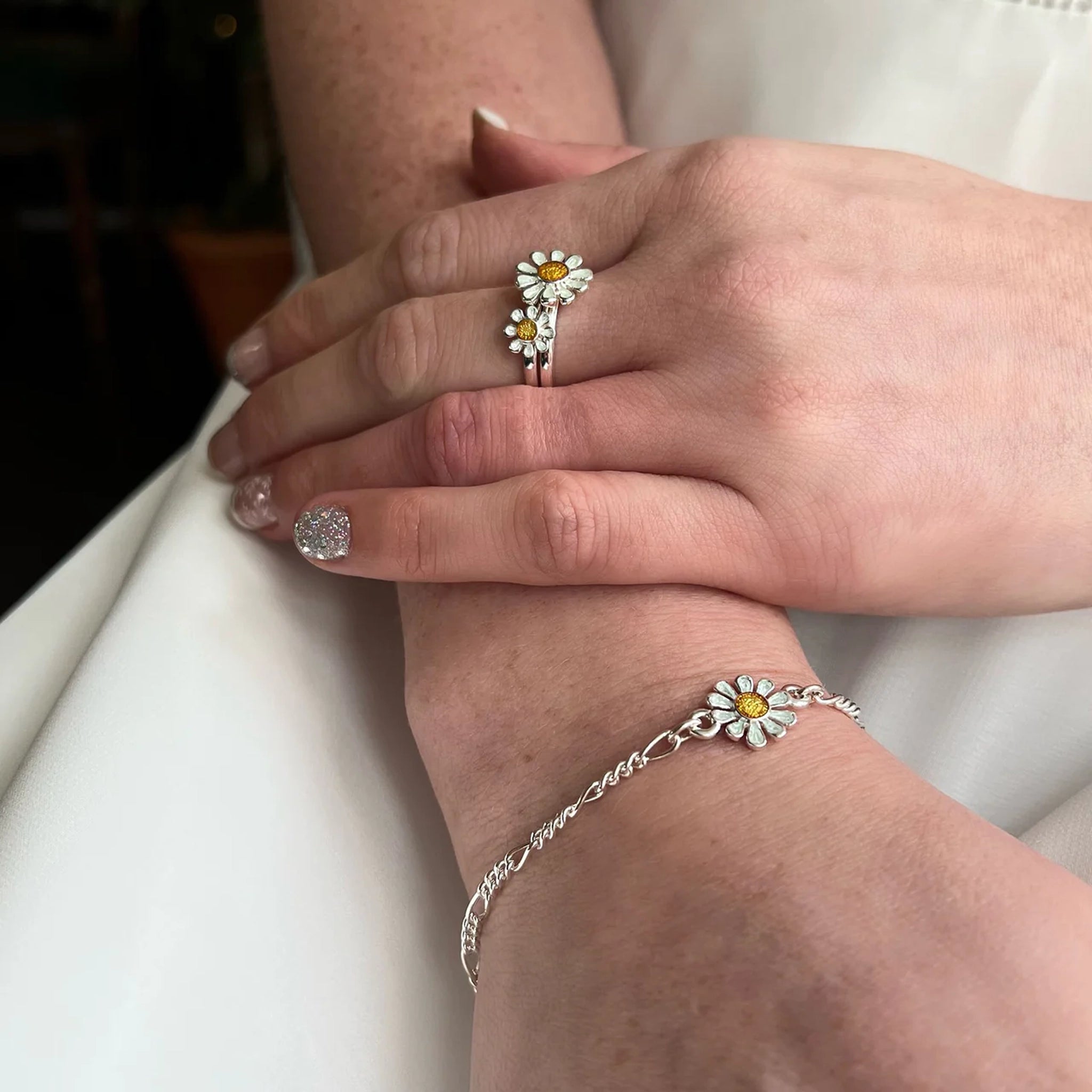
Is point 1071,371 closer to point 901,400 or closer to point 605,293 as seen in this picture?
point 901,400

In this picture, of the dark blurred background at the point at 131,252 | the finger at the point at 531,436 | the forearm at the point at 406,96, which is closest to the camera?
the finger at the point at 531,436

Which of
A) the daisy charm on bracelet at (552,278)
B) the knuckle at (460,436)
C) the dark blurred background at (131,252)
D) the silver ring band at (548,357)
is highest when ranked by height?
the daisy charm on bracelet at (552,278)

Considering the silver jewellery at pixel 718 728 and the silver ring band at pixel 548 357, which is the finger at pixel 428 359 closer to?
the silver ring band at pixel 548 357

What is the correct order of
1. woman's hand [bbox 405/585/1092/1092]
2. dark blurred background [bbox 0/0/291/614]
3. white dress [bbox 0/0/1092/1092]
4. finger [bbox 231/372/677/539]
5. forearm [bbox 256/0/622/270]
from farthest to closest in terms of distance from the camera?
dark blurred background [bbox 0/0/291/614] → forearm [bbox 256/0/622/270] → finger [bbox 231/372/677/539] → white dress [bbox 0/0/1092/1092] → woman's hand [bbox 405/585/1092/1092]

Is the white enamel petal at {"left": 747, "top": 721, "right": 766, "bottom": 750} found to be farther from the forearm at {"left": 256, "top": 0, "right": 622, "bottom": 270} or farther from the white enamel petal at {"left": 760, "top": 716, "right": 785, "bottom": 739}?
the forearm at {"left": 256, "top": 0, "right": 622, "bottom": 270}

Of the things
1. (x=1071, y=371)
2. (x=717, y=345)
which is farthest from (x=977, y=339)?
(x=717, y=345)

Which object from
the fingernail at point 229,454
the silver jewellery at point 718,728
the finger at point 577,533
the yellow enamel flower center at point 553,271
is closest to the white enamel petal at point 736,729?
the silver jewellery at point 718,728

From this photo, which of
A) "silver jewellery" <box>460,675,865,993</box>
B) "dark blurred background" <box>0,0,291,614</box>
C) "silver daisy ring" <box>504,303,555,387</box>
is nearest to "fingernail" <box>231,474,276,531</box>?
"silver daisy ring" <box>504,303,555,387</box>
